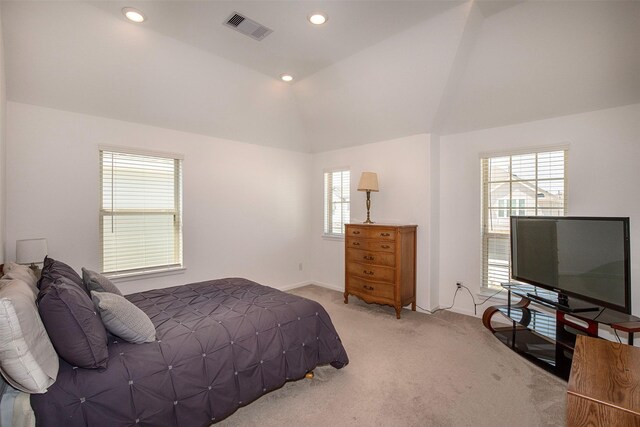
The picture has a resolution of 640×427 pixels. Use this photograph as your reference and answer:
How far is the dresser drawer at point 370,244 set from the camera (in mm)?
3738

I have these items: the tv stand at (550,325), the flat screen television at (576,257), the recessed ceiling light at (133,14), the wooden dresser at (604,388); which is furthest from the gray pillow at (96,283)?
the flat screen television at (576,257)

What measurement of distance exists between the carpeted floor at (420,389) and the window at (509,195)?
966mm

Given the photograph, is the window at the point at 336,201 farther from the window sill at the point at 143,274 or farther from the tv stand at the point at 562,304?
the tv stand at the point at 562,304

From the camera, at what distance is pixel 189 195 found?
3.91 m

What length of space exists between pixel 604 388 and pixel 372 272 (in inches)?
111

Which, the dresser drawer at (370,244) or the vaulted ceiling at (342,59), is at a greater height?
the vaulted ceiling at (342,59)

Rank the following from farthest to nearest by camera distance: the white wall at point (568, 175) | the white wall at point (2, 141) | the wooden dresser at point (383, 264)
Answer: the wooden dresser at point (383, 264) < the white wall at point (568, 175) < the white wall at point (2, 141)

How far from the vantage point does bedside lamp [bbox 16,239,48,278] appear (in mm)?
2605

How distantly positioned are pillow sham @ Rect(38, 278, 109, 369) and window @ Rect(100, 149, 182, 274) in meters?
2.13

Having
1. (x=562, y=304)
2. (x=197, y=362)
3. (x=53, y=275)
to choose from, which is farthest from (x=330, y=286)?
(x=53, y=275)

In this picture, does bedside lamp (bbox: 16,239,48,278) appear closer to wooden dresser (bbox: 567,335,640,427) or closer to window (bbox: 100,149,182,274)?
window (bbox: 100,149,182,274)

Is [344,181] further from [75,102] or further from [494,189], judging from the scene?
[75,102]

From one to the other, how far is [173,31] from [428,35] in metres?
2.39

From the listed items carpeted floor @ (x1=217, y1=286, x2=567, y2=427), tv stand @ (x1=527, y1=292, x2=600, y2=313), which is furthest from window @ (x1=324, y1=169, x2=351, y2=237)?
tv stand @ (x1=527, y1=292, x2=600, y2=313)
